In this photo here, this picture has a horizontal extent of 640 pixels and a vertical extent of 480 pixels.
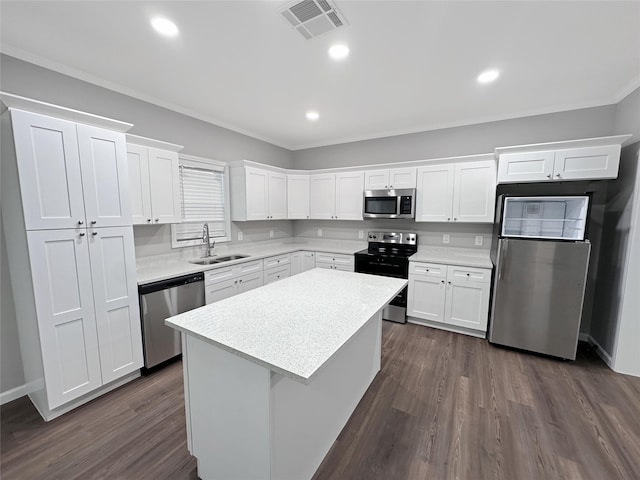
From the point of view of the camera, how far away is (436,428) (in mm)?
1881

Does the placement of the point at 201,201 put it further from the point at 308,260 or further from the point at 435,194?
the point at 435,194

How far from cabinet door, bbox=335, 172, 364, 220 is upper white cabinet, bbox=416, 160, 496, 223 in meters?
0.88

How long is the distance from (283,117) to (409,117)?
5.48 ft

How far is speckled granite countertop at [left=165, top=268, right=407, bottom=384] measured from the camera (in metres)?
1.08

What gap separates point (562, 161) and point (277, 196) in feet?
11.7

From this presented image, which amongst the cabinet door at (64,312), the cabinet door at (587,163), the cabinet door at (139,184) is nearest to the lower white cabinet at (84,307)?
the cabinet door at (64,312)

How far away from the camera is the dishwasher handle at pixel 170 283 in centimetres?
237

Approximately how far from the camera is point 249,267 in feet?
11.5

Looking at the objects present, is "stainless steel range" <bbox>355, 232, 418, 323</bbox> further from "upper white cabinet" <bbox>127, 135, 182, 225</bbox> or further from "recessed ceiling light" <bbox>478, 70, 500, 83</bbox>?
"upper white cabinet" <bbox>127, 135, 182, 225</bbox>

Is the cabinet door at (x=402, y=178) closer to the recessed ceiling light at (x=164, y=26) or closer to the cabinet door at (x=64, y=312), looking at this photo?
the recessed ceiling light at (x=164, y=26)

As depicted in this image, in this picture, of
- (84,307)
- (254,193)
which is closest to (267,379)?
(84,307)

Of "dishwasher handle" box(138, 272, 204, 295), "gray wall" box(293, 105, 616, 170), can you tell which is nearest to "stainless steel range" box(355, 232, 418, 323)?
"gray wall" box(293, 105, 616, 170)

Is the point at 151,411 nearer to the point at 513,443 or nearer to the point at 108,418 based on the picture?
the point at 108,418

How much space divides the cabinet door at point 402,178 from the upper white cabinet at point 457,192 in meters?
0.08
